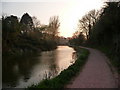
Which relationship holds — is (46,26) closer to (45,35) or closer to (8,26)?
(45,35)

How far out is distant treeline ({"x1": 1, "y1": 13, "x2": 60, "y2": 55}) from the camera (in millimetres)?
37469

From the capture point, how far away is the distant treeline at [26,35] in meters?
37.5

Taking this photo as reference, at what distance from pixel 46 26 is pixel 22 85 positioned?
187 feet

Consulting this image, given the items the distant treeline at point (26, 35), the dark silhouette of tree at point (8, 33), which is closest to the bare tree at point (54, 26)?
the distant treeline at point (26, 35)

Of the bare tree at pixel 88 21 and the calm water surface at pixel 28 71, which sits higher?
the bare tree at pixel 88 21

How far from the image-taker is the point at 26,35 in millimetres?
54562

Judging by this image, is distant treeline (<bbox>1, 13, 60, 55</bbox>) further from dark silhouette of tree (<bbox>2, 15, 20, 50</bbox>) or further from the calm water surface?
the calm water surface

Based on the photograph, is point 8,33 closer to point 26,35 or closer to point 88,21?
point 26,35

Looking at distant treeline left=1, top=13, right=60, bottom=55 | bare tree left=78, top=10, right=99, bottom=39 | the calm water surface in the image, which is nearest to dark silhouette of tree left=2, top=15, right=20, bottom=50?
distant treeline left=1, top=13, right=60, bottom=55

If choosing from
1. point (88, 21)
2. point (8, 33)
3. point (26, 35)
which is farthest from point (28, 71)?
point (88, 21)

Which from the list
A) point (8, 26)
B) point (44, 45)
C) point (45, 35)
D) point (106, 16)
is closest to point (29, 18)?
point (45, 35)

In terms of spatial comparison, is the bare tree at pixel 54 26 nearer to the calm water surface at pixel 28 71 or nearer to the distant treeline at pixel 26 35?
the distant treeline at pixel 26 35

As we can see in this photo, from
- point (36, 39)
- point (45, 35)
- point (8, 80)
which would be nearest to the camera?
point (8, 80)

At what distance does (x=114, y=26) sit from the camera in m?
28.5
